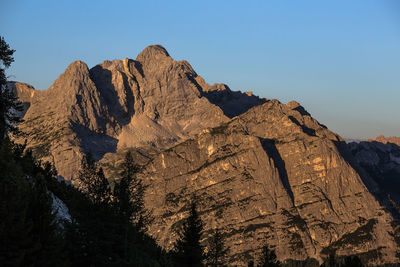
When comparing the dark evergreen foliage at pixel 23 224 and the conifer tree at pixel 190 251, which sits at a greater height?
the conifer tree at pixel 190 251

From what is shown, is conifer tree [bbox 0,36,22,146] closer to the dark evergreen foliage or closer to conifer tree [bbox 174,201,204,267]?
the dark evergreen foliage

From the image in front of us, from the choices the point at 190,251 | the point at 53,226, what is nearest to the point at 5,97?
the point at 53,226

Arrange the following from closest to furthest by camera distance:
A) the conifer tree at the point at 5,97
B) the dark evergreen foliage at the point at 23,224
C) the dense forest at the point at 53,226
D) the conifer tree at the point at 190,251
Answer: the dark evergreen foliage at the point at 23,224 < the dense forest at the point at 53,226 < the conifer tree at the point at 5,97 < the conifer tree at the point at 190,251

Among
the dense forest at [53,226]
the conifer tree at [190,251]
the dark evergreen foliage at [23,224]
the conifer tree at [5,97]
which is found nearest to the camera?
the dark evergreen foliage at [23,224]

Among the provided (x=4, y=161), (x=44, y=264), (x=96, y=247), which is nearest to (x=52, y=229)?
(x=44, y=264)

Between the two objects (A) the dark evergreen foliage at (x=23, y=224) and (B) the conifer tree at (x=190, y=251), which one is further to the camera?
(B) the conifer tree at (x=190, y=251)

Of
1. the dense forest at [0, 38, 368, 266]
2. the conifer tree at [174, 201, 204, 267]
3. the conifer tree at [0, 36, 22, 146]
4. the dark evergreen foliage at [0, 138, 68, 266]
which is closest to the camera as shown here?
the dark evergreen foliage at [0, 138, 68, 266]

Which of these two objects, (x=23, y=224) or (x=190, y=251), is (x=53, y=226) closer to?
(x=23, y=224)

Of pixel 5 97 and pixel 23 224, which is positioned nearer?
pixel 23 224

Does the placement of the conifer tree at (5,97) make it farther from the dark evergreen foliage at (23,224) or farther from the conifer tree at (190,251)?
the conifer tree at (190,251)

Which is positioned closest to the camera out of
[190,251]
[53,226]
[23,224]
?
[23,224]

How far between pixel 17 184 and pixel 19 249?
6959mm

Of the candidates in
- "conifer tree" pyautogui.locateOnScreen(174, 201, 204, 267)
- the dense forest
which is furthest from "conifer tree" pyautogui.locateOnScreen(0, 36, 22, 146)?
"conifer tree" pyautogui.locateOnScreen(174, 201, 204, 267)

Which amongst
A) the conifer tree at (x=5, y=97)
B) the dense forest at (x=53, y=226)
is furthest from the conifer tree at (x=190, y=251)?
the conifer tree at (x=5, y=97)
